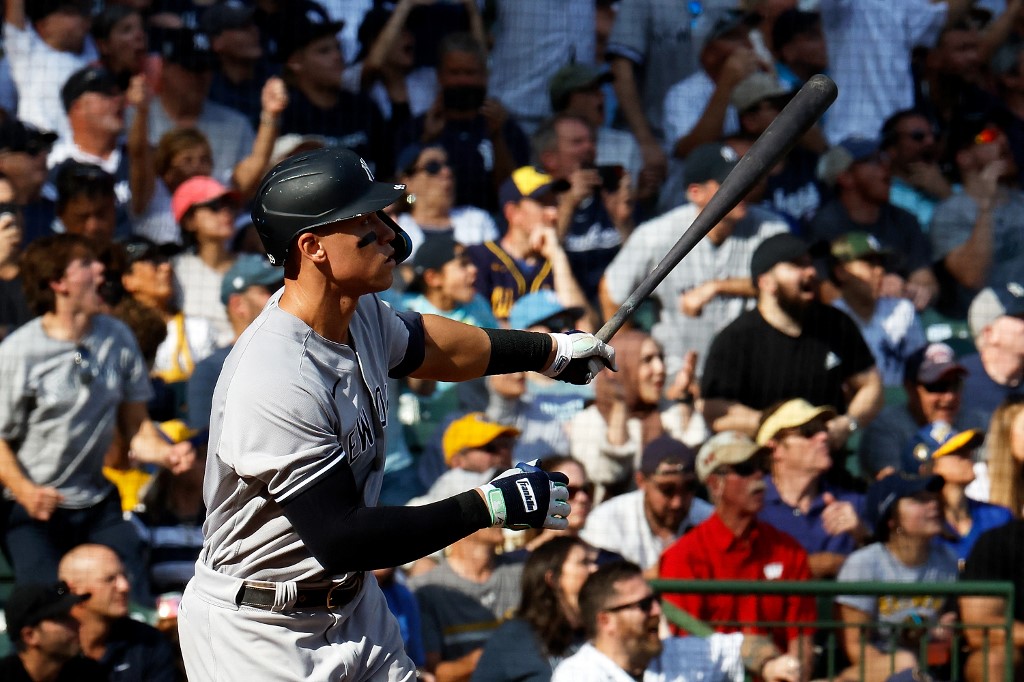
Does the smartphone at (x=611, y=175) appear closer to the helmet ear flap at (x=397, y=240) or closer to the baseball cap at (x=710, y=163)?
the baseball cap at (x=710, y=163)

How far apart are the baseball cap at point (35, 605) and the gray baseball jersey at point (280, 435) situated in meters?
1.79

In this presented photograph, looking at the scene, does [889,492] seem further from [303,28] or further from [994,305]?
[303,28]

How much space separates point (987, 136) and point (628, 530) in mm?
2700

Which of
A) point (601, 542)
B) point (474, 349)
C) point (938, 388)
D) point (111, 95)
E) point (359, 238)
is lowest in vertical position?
point (601, 542)

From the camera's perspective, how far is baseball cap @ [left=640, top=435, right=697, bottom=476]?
4758 millimetres

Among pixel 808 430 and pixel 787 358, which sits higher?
pixel 787 358

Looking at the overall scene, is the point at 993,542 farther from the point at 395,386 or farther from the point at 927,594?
the point at 395,386

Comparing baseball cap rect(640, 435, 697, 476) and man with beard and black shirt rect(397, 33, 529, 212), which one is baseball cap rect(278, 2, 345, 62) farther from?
baseball cap rect(640, 435, 697, 476)

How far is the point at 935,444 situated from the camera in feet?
16.9

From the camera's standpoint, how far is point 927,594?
447cm

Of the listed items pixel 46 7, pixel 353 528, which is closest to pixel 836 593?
pixel 353 528

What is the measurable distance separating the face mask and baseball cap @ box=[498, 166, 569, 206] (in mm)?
378

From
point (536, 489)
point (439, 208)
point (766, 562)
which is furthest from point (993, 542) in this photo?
point (536, 489)

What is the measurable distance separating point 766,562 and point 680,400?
735mm
